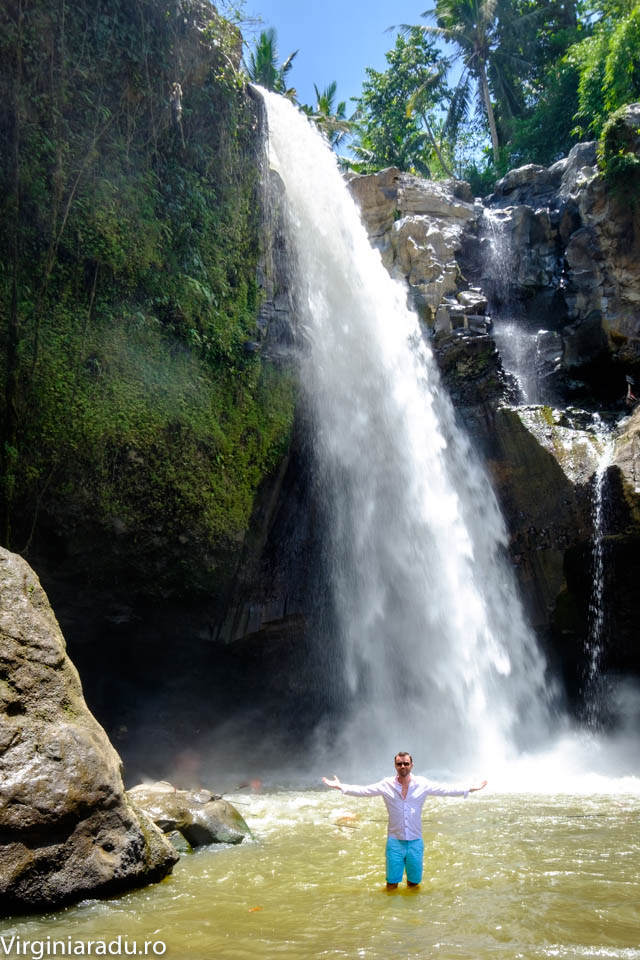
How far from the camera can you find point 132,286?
10.2 metres

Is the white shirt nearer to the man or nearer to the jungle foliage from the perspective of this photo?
the man

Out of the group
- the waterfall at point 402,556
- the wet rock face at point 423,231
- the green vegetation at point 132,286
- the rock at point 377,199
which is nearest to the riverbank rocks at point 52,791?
the green vegetation at point 132,286

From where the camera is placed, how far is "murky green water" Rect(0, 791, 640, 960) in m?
3.79

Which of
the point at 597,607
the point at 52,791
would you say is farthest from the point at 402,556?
the point at 52,791

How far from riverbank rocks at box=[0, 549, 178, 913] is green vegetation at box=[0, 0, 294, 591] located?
363 centimetres

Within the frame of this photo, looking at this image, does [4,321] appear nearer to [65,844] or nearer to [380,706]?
[65,844]

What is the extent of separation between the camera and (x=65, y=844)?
4.77m

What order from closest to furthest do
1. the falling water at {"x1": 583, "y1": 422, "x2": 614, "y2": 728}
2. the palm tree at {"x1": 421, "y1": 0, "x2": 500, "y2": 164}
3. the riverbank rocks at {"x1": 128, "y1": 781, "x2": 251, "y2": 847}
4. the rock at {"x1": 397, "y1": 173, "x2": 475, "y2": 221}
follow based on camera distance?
the riverbank rocks at {"x1": 128, "y1": 781, "x2": 251, "y2": 847} < the falling water at {"x1": 583, "y1": 422, "x2": 614, "y2": 728} < the rock at {"x1": 397, "y1": 173, "x2": 475, "y2": 221} < the palm tree at {"x1": 421, "y1": 0, "x2": 500, "y2": 164}

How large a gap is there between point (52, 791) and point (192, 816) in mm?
2274

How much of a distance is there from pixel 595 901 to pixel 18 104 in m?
10.6

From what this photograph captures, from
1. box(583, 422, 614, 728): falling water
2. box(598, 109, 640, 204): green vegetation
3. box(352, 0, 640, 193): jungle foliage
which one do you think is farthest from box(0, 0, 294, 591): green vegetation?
box(352, 0, 640, 193): jungle foliage

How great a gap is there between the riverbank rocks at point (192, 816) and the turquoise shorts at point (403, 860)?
7.60 feet

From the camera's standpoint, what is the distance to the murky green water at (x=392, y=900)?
3.79m

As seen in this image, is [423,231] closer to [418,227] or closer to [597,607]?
[418,227]
